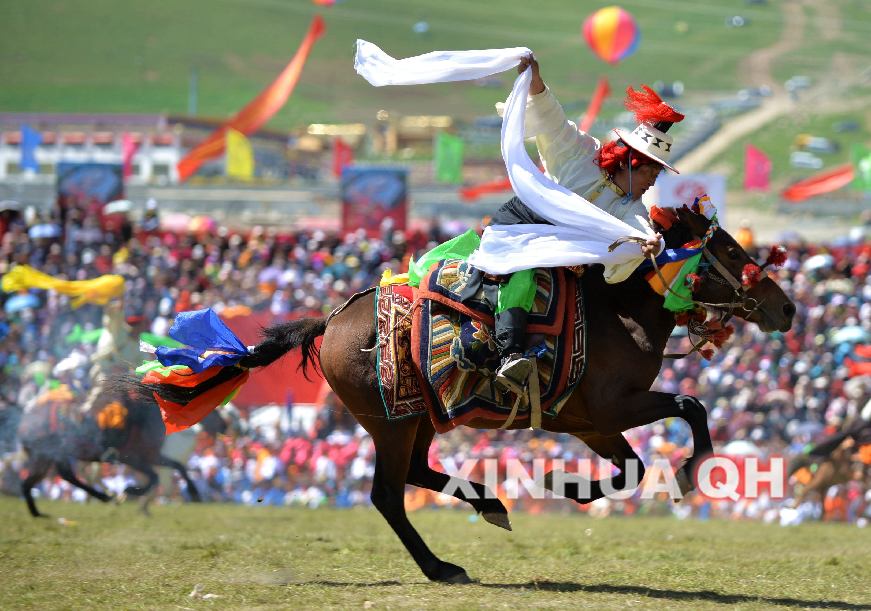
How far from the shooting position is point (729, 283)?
766 centimetres

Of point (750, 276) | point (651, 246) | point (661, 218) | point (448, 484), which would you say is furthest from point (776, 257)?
point (448, 484)

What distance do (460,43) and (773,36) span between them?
20.1 m

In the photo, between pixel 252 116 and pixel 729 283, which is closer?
pixel 729 283

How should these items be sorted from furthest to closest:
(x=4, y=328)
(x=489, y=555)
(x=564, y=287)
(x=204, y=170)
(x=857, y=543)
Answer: (x=204, y=170) < (x=4, y=328) < (x=857, y=543) < (x=489, y=555) < (x=564, y=287)

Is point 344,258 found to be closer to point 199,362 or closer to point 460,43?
point 199,362

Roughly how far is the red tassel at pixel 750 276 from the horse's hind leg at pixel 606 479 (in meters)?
1.29

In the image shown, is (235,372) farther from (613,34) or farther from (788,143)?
(788,143)

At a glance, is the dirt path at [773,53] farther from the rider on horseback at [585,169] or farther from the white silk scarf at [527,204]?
the white silk scarf at [527,204]

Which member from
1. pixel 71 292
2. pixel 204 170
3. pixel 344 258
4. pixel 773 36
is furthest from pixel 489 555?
pixel 773 36

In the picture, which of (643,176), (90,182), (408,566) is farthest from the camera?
(90,182)

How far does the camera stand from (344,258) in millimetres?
23625

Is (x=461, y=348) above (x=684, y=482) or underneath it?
above

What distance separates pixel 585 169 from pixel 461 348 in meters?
1.39

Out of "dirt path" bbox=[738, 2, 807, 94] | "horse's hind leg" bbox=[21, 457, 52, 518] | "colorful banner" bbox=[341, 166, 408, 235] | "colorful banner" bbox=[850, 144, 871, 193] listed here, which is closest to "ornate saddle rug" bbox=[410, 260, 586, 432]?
"horse's hind leg" bbox=[21, 457, 52, 518]
